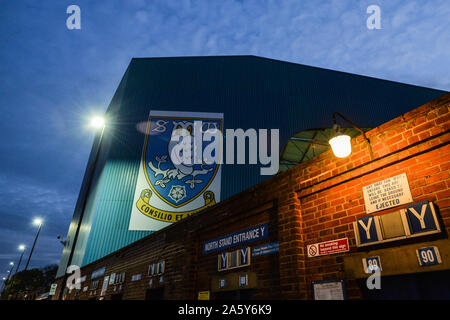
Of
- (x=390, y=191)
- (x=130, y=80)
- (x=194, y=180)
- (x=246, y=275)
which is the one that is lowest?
(x=246, y=275)

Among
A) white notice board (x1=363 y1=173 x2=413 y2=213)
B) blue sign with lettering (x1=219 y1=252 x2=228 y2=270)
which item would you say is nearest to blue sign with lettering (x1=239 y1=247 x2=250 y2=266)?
Answer: blue sign with lettering (x1=219 y1=252 x2=228 y2=270)

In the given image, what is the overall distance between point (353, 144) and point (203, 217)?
4.28 m

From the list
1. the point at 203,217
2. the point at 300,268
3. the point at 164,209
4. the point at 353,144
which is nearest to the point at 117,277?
the point at 164,209

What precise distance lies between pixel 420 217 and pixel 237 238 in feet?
11.9

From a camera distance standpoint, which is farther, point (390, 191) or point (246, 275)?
point (246, 275)

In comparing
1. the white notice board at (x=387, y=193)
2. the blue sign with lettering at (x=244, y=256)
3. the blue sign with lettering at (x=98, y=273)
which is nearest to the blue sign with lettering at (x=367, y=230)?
the white notice board at (x=387, y=193)

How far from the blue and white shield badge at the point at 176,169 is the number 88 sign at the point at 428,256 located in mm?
12921

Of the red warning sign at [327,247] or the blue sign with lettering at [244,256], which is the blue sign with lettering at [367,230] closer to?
the red warning sign at [327,247]

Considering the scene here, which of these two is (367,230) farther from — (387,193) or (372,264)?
(387,193)

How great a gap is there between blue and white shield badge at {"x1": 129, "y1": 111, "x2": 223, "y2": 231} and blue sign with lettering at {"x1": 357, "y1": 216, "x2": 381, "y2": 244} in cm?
1224

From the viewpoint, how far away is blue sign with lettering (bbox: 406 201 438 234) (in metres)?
3.24

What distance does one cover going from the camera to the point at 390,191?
375 centimetres
